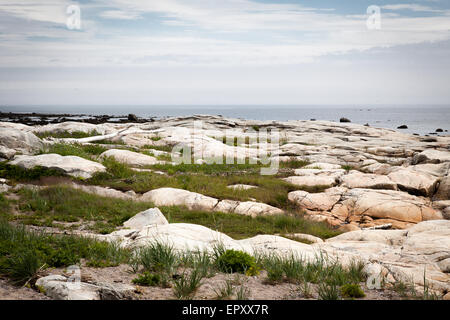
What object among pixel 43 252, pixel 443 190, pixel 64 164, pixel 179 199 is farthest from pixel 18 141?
pixel 443 190

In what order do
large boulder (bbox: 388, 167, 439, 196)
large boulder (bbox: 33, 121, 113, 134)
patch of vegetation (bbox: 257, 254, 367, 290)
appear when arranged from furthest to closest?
large boulder (bbox: 33, 121, 113, 134) → large boulder (bbox: 388, 167, 439, 196) → patch of vegetation (bbox: 257, 254, 367, 290)

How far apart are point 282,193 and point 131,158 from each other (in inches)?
479

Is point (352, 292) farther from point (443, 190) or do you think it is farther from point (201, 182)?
point (443, 190)

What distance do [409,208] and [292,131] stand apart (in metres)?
33.3

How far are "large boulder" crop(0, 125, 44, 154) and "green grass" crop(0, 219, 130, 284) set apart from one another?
1576 cm

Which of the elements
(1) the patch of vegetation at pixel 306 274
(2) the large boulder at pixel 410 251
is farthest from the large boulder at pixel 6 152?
(1) the patch of vegetation at pixel 306 274

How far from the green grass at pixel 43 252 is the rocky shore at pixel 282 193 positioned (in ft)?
1.67

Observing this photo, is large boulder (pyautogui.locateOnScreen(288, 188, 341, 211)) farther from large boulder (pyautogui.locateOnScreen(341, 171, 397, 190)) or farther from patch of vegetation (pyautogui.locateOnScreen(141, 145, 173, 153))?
patch of vegetation (pyautogui.locateOnScreen(141, 145, 173, 153))

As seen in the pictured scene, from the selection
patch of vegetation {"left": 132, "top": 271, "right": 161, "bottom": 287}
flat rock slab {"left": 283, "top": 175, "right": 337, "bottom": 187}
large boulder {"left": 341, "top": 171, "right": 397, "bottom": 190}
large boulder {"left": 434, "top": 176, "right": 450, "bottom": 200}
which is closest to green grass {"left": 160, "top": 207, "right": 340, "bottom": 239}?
flat rock slab {"left": 283, "top": 175, "right": 337, "bottom": 187}

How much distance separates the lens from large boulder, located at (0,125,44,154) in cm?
2389

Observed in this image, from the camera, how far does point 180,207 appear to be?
1788cm

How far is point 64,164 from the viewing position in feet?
69.2

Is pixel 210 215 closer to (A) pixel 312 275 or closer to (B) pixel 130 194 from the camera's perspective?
(B) pixel 130 194

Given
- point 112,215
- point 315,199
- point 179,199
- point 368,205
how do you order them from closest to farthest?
point 112,215, point 179,199, point 368,205, point 315,199
